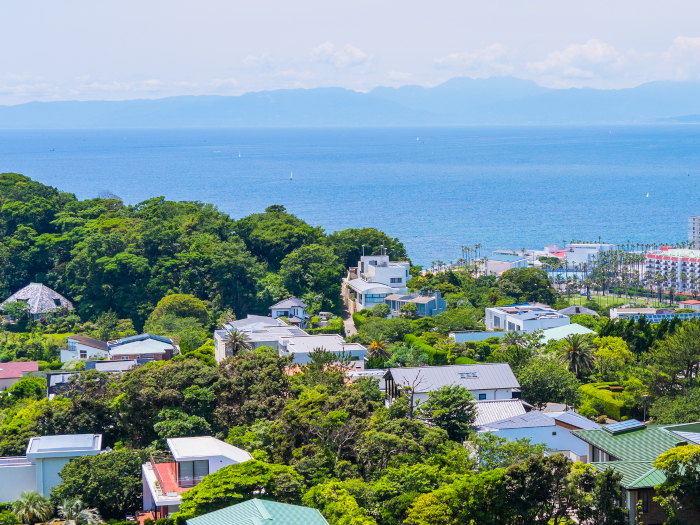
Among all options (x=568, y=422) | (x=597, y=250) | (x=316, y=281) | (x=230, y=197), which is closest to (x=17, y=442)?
(x=568, y=422)

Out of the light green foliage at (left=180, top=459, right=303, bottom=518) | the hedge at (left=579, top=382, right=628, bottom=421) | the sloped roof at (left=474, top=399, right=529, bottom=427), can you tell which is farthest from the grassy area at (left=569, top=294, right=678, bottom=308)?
the light green foliage at (left=180, top=459, right=303, bottom=518)

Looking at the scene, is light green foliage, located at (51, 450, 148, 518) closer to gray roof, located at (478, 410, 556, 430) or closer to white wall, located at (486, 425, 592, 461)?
gray roof, located at (478, 410, 556, 430)

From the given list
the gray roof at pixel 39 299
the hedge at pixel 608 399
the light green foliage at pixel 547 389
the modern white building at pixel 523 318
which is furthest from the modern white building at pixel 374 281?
the light green foliage at pixel 547 389

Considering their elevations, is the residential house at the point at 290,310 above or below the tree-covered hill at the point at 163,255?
below

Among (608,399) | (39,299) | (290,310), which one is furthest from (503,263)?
(608,399)

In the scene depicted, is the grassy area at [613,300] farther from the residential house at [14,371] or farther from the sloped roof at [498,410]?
the residential house at [14,371]
